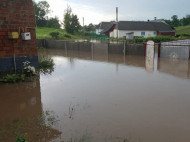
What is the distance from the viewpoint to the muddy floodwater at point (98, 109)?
4039 millimetres

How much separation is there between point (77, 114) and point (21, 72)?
500cm

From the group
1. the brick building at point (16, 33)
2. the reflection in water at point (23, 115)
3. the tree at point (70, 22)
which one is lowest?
the reflection in water at point (23, 115)

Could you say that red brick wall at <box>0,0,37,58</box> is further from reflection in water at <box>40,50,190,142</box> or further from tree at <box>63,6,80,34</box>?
tree at <box>63,6,80,34</box>

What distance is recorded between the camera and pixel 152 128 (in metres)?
4.27

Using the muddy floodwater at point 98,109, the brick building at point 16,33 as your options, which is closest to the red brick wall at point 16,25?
the brick building at point 16,33

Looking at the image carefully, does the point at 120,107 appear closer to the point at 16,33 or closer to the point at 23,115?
the point at 23,115

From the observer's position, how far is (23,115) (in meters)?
5.04

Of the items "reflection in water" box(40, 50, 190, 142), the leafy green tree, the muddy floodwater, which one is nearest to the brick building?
the muddy floodwater

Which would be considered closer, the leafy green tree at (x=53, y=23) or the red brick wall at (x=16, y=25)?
the red brick wall at (x=16, y=25)

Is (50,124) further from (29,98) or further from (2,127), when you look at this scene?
(29,98)

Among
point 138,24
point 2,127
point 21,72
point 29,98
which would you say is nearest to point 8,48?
point 21,72

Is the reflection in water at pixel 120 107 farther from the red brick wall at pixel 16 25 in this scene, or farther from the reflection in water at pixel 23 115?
the red brick wall at pixel 16 25

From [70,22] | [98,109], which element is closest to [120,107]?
[98,109]

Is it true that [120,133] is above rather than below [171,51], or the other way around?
below
